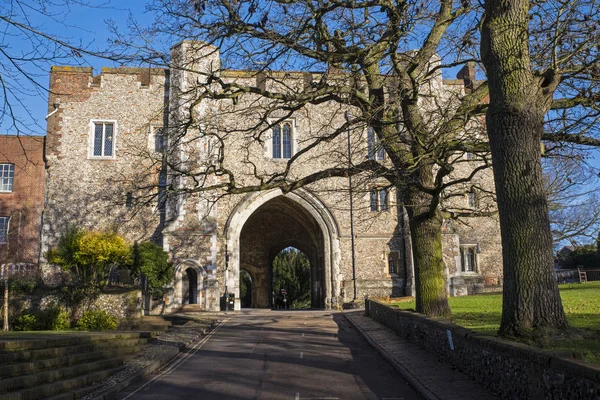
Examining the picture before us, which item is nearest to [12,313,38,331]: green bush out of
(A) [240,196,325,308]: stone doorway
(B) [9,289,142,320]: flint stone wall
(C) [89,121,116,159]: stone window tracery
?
(B) [9,289,142,320]: flint stone wall

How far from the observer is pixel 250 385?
26.7 ft

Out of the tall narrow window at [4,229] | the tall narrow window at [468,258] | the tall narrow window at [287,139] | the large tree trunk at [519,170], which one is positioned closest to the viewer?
the large tree trunk at [519,170]

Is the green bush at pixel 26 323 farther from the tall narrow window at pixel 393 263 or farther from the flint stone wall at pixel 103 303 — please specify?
the tall narrow window at pixel 393 263

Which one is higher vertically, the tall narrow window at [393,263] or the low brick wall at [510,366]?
the tall narrow window at [393,263]

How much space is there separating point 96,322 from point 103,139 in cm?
1120

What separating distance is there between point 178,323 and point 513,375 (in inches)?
549

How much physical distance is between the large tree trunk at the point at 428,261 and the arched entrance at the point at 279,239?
43.5 ft

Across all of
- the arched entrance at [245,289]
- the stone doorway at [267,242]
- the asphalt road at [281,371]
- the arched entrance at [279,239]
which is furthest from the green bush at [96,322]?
the arched entrance at [245,289]

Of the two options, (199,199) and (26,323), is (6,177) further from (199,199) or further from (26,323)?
(26,323)

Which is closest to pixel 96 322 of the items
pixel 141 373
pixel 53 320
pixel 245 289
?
pixel 53 320

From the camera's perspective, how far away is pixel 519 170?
7887 millimetres

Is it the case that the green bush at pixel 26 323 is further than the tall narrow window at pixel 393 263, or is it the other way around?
the tall narrow window at pixel 393 263

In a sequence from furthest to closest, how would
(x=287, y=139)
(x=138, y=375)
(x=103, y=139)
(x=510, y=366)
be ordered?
(x=287, y=139) → (x=103, y=139) → (x=138, y=375) → (x=510, y=366)

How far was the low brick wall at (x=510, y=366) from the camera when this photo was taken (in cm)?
489
